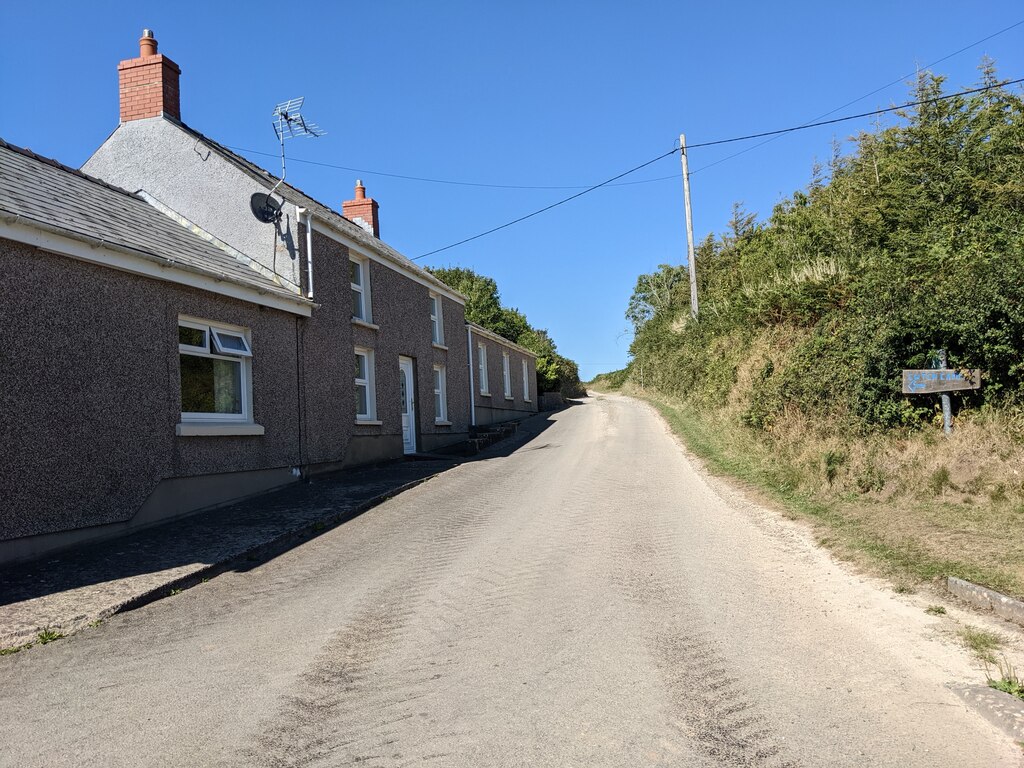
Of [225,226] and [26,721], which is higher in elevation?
[225,226]

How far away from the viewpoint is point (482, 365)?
2723cm

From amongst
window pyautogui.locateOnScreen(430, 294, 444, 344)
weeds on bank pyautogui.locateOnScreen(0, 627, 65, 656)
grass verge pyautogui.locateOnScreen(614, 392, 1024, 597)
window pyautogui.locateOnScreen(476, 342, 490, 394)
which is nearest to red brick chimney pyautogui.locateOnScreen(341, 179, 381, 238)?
window pyautogui.locateOnScreen(430, 294, 444, 344)

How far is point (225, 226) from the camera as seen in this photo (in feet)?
46.5

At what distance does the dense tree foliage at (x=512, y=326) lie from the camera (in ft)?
146

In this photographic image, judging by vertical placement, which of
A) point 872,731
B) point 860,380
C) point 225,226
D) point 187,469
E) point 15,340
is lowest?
point 872,731

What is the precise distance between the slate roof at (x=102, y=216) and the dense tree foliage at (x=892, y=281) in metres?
9.66

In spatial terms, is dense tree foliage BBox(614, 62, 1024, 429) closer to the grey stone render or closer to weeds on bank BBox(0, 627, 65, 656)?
the grey stone render

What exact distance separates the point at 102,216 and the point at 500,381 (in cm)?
2091

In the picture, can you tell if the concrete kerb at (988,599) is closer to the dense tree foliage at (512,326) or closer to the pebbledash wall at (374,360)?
the pebbledash wall at (374,360)

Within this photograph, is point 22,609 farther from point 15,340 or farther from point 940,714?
point 940,714

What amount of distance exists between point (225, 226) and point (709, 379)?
13322mm

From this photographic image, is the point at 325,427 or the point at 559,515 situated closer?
the point at 559,515

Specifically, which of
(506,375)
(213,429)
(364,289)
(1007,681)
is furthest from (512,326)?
(1007,681)

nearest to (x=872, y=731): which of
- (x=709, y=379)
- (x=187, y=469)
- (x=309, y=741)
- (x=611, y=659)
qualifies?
(x=611, y=659)
